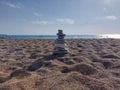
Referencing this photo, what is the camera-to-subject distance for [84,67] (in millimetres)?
7621

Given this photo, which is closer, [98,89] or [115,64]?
[98,89]

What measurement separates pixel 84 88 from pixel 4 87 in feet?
7.08

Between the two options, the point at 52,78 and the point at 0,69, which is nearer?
the point at 52,78

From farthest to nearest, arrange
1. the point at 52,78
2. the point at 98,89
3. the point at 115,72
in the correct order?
the point at 115,72
the point at 52,78
the point at 98,89

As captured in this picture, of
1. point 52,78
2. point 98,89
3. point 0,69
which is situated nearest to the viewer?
point 98,89

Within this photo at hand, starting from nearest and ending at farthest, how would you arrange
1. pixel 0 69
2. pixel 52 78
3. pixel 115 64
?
pixel 52 78
pixel 0 69
pixel 115 64

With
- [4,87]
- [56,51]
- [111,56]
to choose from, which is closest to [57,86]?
[4,87]

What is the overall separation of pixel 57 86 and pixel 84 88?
0.74 m

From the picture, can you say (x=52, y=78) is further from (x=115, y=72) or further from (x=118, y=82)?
(x=115, y=72)

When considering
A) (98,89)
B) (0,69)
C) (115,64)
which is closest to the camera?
(98,89)

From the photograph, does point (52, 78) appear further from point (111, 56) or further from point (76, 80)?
point (111, 56)

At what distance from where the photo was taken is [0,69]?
8055mm

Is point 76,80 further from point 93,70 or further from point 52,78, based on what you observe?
point 93,70

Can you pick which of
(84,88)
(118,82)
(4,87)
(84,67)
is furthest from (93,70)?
(4,87)
